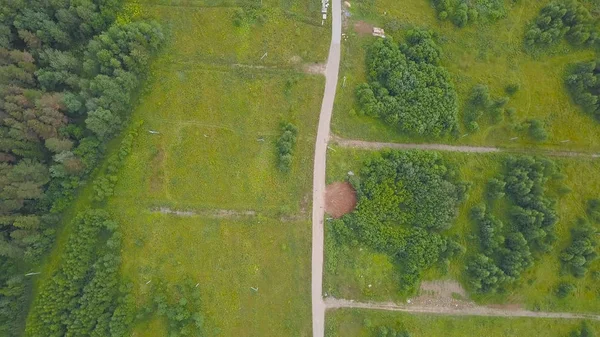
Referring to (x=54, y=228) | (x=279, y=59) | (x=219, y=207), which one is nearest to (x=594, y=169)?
(x=279, y=59)

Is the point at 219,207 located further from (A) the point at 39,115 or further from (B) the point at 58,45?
(B) the point at 58,45

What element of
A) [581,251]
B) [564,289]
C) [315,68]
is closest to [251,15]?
[315,68]

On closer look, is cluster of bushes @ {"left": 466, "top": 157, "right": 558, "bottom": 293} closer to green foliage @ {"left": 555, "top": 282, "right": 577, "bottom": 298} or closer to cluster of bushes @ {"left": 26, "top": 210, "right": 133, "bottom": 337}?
green foliage @ {"left": 555, "top": 282, "right": 577, "bottom": 298}

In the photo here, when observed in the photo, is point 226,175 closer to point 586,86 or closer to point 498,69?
point 498,69

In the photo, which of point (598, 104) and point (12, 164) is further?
point (598, 104)

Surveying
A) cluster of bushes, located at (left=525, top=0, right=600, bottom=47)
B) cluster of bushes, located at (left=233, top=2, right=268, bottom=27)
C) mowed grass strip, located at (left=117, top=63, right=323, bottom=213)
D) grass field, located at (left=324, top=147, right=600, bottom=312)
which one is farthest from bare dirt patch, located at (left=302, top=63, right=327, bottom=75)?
cluster of bushes, located at (left=525, top=0, right=600, bottom=47)

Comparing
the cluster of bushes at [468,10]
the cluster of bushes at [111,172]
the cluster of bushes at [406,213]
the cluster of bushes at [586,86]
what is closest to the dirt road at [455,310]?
the cluster of bushes at [406,213]

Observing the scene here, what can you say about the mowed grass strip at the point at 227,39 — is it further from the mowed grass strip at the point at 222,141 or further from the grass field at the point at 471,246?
the grass field at the point at 471,246
